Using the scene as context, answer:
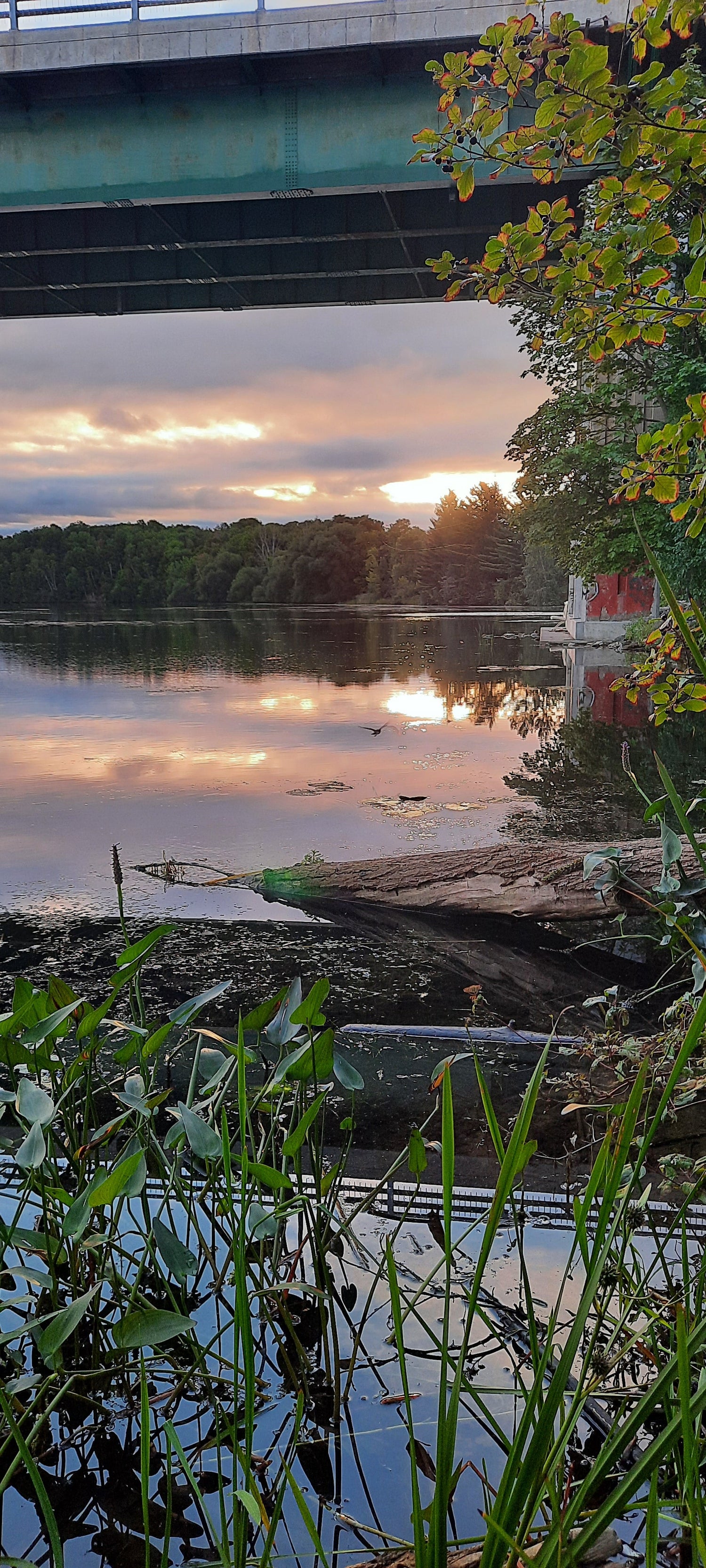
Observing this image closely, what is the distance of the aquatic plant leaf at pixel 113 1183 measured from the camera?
1.67 m

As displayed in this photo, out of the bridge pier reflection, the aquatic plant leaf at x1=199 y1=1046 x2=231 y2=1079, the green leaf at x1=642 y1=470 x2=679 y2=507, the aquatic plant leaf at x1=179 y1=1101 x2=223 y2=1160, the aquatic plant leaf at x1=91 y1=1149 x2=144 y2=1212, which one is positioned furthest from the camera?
the bridge pier reflection

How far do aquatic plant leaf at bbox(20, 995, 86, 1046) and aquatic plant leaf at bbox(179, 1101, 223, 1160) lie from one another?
0.32m

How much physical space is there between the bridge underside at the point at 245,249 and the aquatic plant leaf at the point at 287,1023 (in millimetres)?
14304

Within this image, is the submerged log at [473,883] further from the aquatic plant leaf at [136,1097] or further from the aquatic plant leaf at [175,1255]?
the aquatic plant leaf at [175,1255]

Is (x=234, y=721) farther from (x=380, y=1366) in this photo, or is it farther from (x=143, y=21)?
(x=380, y=1366)

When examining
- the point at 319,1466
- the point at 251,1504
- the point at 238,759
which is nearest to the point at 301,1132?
the point at 319,1466

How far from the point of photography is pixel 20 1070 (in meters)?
3.83

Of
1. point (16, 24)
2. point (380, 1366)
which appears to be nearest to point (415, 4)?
point (16, 24)

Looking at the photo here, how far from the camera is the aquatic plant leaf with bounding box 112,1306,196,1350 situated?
1.53m

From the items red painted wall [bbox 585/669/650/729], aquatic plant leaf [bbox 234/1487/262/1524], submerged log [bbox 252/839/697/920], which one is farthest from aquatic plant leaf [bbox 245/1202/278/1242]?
red painted wall [bbox 585/669/650/729]

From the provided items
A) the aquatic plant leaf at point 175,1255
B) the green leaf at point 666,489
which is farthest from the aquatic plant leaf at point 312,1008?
the green leaf at point 666,489

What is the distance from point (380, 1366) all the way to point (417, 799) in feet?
26.7

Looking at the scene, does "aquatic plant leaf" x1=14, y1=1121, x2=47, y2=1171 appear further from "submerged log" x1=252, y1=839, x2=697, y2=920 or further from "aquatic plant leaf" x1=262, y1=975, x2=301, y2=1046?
"submerged log" x1=252, y1=839, x2=697, y2=920

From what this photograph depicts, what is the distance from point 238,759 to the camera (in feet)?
42.0
